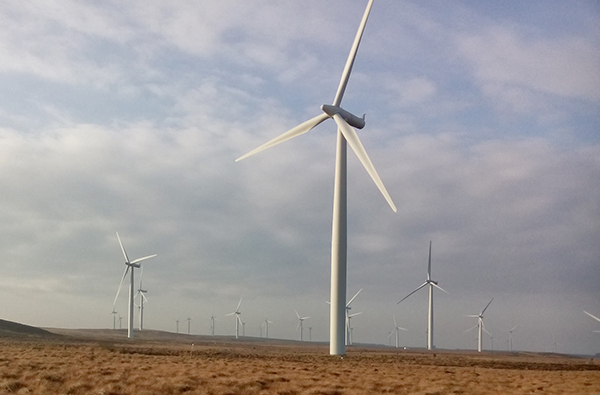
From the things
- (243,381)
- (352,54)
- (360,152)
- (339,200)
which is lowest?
(243,381)

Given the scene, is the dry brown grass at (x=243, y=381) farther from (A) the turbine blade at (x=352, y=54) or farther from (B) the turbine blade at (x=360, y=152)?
(A) the turbine blade at (x=352, y=54)

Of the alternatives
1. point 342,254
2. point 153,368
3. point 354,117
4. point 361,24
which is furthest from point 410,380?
point 361,24

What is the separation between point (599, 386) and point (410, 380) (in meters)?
12.5

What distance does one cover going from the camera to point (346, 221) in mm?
63500

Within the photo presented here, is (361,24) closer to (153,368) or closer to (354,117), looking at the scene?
(354,117)

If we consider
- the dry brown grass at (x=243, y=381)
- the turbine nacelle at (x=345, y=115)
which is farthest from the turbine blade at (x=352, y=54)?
the dry brown grass at (x=243, y=381)

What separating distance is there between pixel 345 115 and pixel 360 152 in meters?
10.8

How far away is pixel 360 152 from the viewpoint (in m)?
60.8

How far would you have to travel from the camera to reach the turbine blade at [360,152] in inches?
2168

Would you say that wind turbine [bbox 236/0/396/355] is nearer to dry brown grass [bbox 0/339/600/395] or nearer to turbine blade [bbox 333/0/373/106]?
turbine blade [bbox 333/0/373/106]

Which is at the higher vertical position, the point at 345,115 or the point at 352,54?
the point at 352,54

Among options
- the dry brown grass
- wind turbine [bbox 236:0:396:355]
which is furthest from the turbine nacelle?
the dry brown grass

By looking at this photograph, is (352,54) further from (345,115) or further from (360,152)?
(360,152)

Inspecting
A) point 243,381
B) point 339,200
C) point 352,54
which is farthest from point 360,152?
point 243,381
